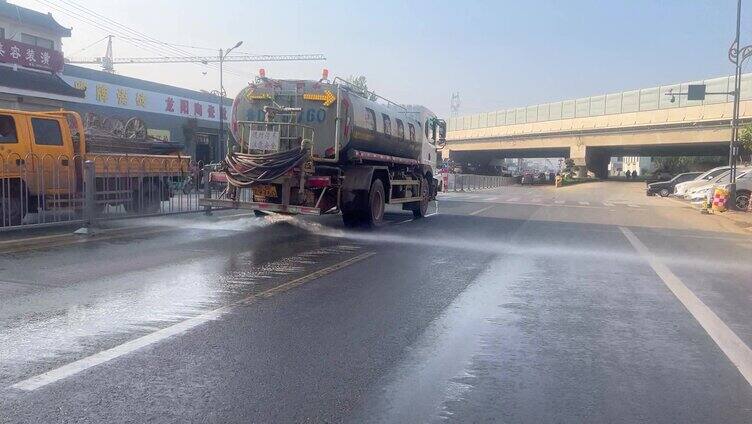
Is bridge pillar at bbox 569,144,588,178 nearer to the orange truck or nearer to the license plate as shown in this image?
the license plate

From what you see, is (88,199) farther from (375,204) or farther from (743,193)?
(743,193)

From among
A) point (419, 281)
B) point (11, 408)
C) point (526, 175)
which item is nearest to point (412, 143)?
point (419, 281)

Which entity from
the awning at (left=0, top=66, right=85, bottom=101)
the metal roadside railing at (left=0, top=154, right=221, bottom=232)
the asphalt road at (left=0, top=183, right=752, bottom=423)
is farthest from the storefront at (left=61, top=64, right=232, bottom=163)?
the asphalt road at (left=0, top=183, right=752, bottom=423)

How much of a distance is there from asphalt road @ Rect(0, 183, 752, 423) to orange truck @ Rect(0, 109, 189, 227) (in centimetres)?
155

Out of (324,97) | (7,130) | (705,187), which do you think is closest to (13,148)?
(7,130)

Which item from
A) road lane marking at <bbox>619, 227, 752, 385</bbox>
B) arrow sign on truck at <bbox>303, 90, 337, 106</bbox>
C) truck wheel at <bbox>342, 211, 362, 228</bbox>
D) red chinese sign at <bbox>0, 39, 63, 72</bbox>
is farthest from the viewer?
red chinese sign at <bbox>0, 39, 63, 72</bbox>

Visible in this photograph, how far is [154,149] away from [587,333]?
12574mm

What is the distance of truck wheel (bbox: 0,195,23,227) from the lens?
36.7ft

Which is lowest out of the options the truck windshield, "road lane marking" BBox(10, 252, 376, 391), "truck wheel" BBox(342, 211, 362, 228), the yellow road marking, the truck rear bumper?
"road lane marking" BBox(10, 252, 376, 391)

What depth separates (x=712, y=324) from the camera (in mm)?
6430

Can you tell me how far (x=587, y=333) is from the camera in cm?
596

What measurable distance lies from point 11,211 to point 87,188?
4.59ft

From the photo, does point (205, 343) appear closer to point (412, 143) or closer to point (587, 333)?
point (587, 333)

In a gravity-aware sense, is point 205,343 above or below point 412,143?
below
